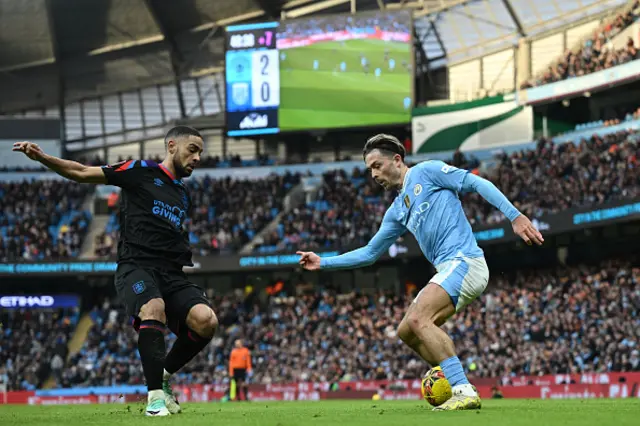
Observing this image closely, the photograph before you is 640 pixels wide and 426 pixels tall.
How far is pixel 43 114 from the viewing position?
54.8 metres

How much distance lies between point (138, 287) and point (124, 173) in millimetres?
1071

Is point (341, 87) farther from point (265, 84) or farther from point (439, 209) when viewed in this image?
point (439, 209)

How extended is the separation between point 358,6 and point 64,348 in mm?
22261

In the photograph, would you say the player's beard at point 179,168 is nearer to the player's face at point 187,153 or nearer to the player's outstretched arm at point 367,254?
the player's face at point 187,153

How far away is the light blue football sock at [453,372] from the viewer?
8.54 metres

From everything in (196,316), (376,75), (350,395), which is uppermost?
(376,75)

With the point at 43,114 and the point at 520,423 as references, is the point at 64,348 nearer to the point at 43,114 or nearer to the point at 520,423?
the point at 43,114

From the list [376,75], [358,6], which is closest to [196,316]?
[376,75]

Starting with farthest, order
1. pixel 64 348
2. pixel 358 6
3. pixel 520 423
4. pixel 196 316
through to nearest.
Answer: pixel 358 6
pixel 64 348
pixel 196 316
pixel 520 423

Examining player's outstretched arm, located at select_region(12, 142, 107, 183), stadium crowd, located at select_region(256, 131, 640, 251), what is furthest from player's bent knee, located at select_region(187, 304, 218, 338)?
stadium crowd, located at select_region(256, 131, 640, 251)

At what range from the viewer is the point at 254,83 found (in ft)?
149

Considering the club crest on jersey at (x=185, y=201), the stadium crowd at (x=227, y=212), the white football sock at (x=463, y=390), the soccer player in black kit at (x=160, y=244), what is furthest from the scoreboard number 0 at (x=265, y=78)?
the white football sock at (x=463, y=390)

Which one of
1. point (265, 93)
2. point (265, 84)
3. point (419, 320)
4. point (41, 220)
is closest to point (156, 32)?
point (265, 84)

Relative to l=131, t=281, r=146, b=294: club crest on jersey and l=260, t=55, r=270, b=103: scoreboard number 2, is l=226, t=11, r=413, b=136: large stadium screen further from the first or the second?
l=131, t=281, r=146, b=294: club crest on jersey
